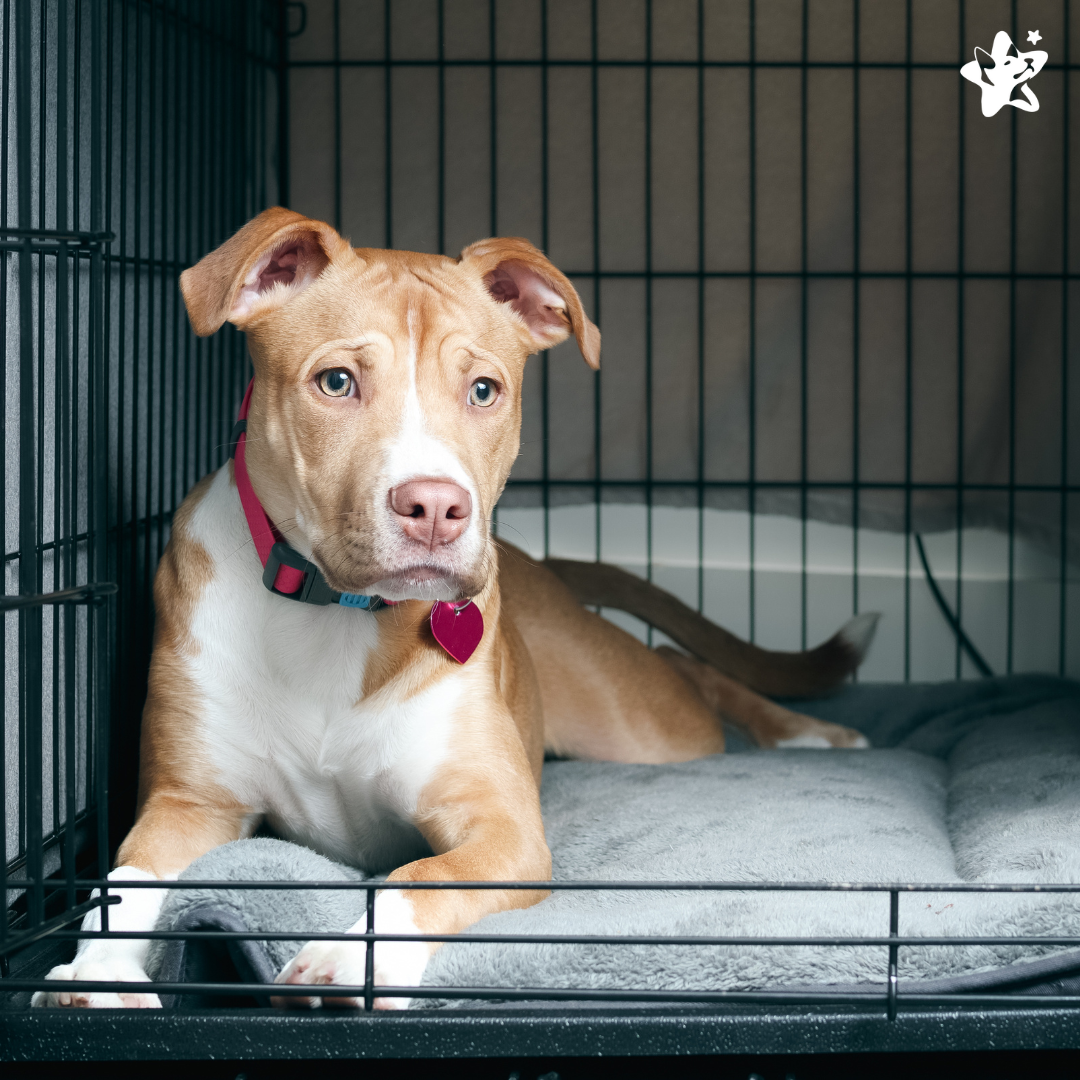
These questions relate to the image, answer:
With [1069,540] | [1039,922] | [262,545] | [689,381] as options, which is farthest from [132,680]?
[1069,540]

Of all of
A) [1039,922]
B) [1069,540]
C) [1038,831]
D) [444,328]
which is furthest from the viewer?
[1069,540]

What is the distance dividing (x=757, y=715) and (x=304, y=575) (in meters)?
1.35

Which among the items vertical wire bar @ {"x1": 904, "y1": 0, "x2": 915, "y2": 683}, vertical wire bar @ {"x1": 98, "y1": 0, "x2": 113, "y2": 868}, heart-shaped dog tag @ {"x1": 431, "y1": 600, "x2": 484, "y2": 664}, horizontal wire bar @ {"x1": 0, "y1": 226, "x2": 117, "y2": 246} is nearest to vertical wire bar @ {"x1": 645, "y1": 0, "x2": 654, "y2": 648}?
vertical wire bar @ {"x1": 904, "y1": 0, "x2": 915, "y2": 683}

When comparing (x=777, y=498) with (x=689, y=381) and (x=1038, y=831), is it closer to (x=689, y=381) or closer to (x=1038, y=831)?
(x=689, y=381)

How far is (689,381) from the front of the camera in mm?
3166

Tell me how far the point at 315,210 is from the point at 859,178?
1342 mm

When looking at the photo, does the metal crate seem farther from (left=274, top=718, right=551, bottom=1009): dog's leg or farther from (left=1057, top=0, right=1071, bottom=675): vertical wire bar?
(left=274, top=718, right=551, bottom=1009): dog's leg

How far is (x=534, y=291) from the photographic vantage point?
6.00ft

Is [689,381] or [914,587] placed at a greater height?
[689,381]

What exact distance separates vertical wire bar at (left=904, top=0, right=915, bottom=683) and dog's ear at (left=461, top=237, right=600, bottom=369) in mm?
1348

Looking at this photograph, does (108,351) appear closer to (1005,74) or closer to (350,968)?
(350,968)

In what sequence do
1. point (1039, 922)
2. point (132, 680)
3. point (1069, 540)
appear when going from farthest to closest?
point (1069, 540) < point (132, 680) < point (1039, 922)

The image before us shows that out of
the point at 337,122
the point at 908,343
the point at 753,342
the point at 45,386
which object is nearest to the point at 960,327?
the point at 908,343

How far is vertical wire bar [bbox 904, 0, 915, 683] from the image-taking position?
290 cm
